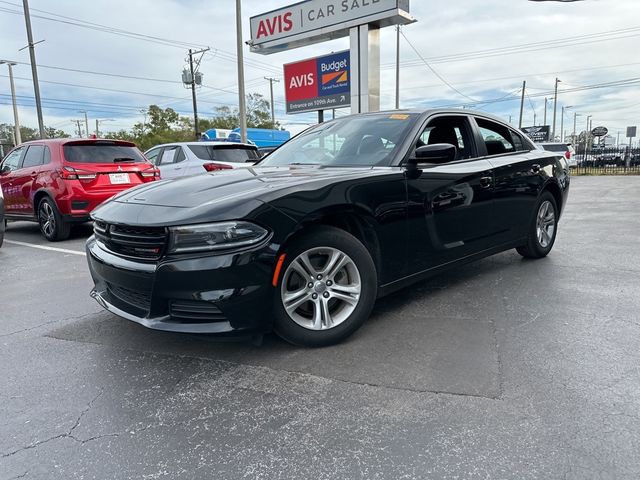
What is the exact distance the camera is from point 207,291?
253 centimetres

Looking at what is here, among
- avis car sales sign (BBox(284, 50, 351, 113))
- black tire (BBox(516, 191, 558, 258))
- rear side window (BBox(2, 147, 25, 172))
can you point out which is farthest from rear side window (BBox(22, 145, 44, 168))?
avis car sales sign (BBox(284, 50, 351, 113))

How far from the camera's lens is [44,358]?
2.99m

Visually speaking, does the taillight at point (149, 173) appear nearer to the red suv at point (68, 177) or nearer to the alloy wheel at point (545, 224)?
the red suv at point (68, 177)

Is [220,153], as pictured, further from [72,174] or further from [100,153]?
[72,174]

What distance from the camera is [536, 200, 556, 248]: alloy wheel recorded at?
5.05m

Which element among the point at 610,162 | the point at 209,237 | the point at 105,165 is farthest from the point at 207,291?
the point at 610,162

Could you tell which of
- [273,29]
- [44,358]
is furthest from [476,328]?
[273,29]

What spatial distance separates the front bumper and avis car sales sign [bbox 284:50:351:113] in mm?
13916

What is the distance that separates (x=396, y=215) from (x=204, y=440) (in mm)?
1882

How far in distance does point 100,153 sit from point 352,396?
6578 mm

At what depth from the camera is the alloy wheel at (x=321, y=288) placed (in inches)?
111

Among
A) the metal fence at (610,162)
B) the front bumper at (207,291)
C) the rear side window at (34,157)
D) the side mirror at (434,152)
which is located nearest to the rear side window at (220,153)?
the rear side window at (34,157)

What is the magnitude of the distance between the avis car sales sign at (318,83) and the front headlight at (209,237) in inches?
546

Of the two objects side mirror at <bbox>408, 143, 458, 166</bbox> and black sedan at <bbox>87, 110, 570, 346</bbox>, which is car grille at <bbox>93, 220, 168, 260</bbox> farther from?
side mirror at <bbox>408, 143, 458, 166</bbox>
